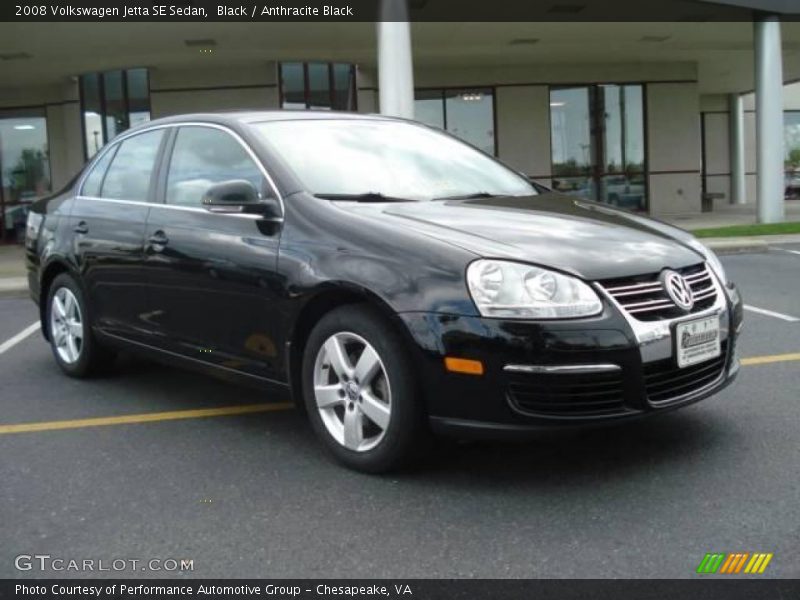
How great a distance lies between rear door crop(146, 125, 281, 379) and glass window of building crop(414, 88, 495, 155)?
16.7 m

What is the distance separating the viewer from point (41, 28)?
1441cm

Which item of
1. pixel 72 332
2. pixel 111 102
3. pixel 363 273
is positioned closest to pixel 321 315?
pixel 363 273

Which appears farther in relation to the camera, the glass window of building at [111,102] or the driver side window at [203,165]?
the glass window of building at [111,102]

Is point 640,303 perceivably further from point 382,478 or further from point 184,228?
point 184,228

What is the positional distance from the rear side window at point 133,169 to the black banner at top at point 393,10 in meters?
8.80

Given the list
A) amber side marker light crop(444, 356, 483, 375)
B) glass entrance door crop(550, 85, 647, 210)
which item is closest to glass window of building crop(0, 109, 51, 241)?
glass entrance door crop(550, 85, 647, 210)

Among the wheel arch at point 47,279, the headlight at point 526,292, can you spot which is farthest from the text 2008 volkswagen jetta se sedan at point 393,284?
the wheel arch at point 47,279

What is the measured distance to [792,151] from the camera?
33969 mm

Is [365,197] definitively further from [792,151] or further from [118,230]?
[792,151]

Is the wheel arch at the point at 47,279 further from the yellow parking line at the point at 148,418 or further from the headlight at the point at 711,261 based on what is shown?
the headlight at the point at 711,261

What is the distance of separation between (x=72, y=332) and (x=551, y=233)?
11.1 feet

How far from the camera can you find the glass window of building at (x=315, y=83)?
19578 mm
